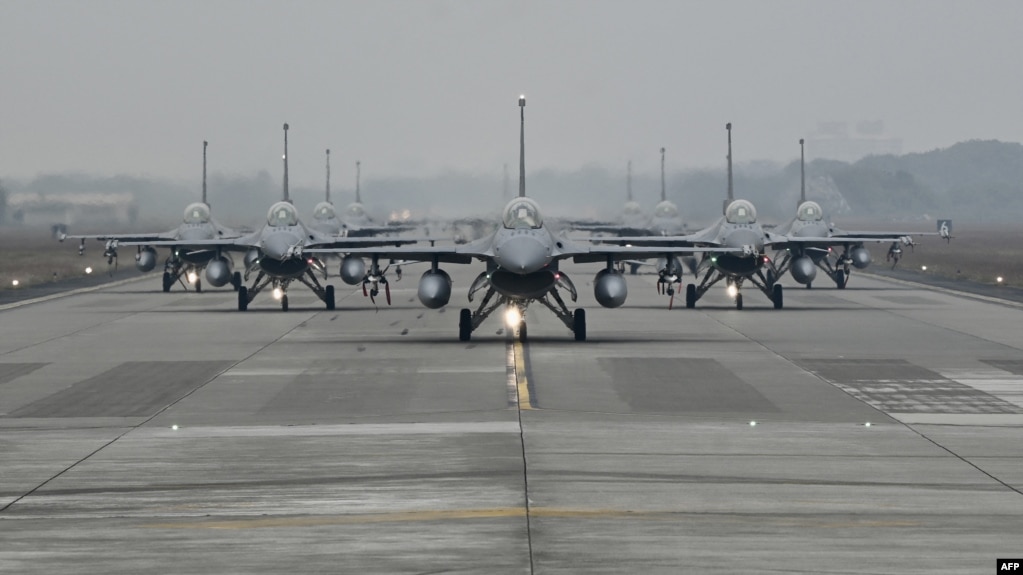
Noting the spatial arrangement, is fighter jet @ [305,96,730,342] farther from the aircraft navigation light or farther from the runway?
the runway

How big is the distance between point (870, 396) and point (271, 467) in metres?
10.9

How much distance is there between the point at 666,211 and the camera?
3509 inches

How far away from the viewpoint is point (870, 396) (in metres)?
23.5

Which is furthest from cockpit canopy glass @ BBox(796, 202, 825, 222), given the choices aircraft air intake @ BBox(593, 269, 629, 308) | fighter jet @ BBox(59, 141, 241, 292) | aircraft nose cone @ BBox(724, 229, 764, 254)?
aircraft air intake @ BBox(593, 269, 629, 308)

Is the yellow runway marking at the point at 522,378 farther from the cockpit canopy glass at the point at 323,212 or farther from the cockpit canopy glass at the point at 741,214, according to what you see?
the cockpit canopy glass at the point at 323,212

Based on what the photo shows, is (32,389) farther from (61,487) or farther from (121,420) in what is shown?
(61,487)

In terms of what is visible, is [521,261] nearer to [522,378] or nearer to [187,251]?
[522,378]

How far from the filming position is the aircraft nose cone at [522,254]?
31844 mm

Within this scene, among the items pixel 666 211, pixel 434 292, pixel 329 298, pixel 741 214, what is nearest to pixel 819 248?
pixel 741 214

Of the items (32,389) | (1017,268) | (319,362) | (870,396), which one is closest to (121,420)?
(32,389)

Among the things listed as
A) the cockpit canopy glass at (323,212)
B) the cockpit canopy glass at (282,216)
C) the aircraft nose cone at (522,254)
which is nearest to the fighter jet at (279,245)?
the cockpit canopy glass at (282,216)

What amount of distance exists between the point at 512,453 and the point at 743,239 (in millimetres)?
29736

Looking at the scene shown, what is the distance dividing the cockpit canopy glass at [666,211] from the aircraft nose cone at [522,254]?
187 feet

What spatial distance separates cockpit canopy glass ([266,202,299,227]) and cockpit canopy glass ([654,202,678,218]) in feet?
147
